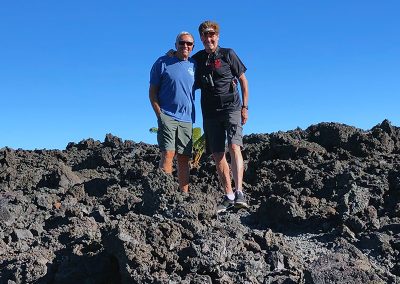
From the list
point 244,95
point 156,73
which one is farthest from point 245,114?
point 156,73

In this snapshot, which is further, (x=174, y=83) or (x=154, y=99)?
(x=154, y=99)

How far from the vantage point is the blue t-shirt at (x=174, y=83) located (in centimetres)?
644

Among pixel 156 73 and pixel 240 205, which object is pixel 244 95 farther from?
pixel 240 205

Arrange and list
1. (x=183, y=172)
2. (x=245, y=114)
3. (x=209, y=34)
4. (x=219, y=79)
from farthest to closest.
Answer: (x=183, y=172) < (x=245, y=114) < (x=219, y=79) < (x=209, y=34)

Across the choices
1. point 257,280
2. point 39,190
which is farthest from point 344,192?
point 39,190

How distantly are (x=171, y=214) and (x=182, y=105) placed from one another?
5.46 feet

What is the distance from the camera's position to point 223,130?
6.77 metres

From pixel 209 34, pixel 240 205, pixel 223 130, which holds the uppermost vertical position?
pixel 209 34

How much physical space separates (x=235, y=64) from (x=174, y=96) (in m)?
0.80

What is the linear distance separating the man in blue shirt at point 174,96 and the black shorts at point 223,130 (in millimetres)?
262

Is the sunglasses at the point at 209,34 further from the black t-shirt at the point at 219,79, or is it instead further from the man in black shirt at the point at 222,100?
the black t-shirt at the point at 219,79

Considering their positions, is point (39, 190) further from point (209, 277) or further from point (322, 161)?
point (209, 277)

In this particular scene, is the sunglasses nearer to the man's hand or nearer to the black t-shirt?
the black t-shirt

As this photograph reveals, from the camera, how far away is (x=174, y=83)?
6430 mm
